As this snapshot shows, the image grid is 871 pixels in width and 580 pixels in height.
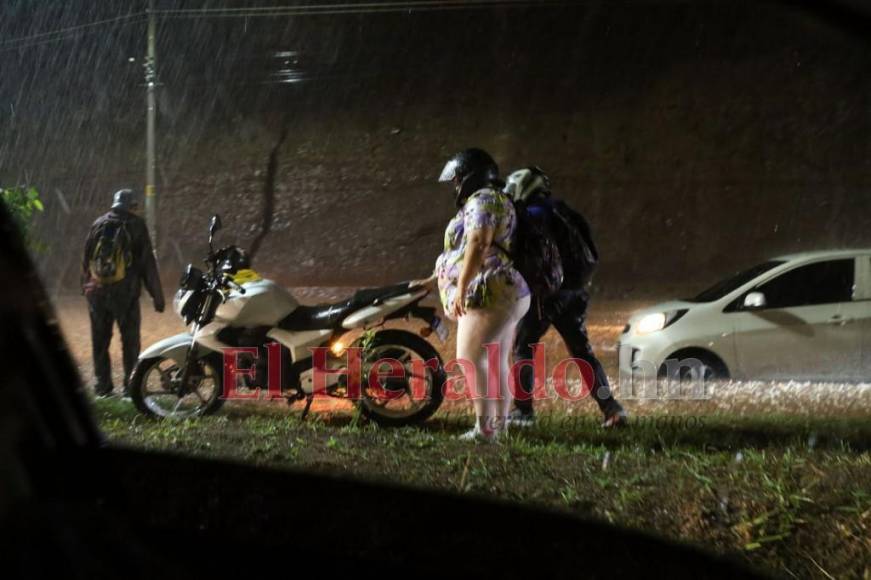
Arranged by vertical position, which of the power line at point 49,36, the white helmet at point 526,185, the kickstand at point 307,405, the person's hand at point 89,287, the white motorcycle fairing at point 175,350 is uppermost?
the power line at point 49,36

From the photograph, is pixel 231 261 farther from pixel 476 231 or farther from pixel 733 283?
pixel 733 283

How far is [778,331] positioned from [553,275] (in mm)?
2686

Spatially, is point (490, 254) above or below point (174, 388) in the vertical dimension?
above

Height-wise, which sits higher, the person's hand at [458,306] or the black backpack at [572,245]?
the black backpack at [572,245]

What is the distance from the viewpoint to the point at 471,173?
5.97 metres

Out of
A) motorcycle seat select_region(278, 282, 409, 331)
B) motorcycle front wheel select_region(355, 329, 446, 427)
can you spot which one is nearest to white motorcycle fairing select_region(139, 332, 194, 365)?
motorcycle seat select_region(278, 282, 409, 331)

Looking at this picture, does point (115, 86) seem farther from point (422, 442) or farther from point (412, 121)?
point (422, 442)

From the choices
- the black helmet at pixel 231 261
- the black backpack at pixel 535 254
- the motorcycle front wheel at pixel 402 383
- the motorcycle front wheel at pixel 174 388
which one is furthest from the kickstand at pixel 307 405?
the black backpack at pixel 535 254

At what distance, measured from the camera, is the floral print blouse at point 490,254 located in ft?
19.0

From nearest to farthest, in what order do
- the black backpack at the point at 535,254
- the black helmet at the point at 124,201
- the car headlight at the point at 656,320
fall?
the black backpack at the point at 535,254, the black helmet at the point at 124,201, the car headlight at the point at 656,320

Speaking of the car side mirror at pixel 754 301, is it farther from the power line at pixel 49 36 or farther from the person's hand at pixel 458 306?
the power line at pixel 49 36

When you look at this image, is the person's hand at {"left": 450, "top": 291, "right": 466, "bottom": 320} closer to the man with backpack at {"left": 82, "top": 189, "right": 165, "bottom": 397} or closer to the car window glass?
the man with backpack at {"left": 82, "top": 189, "right": 165, "bottom": 397}

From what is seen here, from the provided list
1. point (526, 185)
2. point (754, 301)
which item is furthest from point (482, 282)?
point (754, 301)

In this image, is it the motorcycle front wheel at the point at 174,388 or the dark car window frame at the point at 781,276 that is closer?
the motorcycle front wheel at the point at 174,388
